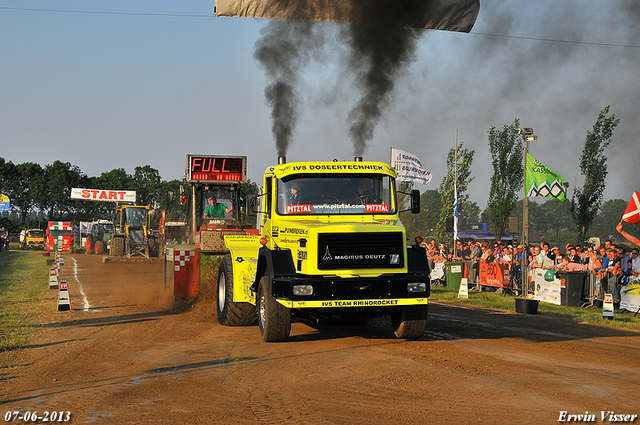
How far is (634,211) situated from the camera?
605 inches

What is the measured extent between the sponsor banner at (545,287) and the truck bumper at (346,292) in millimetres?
9433

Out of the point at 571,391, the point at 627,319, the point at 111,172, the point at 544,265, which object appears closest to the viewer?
the point at 571,391

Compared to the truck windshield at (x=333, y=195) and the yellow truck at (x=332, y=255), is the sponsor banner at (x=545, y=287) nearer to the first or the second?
the yellow truck at (x=332, y=255)

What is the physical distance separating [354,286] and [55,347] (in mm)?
4641

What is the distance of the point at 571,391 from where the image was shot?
260 inches

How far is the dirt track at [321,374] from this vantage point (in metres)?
5.86

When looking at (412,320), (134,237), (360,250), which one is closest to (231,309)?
(360,250)

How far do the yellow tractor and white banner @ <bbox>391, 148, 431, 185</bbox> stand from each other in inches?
685

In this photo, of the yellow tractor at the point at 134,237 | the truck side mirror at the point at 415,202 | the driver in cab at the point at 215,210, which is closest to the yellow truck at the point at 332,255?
the truck side mirror at the point at 415,202

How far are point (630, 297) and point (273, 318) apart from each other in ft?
31.9

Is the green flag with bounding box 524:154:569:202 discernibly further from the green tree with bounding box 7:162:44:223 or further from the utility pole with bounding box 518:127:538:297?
the green tree with bounding box 7:162:44:223

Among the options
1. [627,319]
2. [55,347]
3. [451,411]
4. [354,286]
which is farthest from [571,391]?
[627,319]

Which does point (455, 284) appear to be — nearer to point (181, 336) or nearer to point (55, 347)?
point (181, 336)

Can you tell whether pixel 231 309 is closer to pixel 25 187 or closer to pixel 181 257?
pixel 181 257
